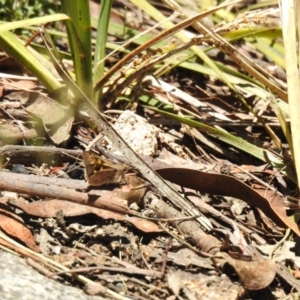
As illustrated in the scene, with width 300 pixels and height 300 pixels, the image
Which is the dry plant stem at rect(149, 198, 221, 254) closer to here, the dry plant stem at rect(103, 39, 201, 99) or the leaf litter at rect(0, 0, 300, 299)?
the leaf litter at rect(0, 0, 300, 299)

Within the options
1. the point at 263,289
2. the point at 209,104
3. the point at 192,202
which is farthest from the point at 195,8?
the point at 263,289

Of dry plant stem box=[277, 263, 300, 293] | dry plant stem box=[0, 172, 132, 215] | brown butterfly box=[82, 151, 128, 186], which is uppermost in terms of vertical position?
brown butterfly box=[82, 151, 128, 186]

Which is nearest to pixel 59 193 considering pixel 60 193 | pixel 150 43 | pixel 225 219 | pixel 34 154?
pixel 60 193

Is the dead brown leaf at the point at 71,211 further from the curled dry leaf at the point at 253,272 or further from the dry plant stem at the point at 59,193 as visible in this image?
the curled dry leaf at the point at 253,272

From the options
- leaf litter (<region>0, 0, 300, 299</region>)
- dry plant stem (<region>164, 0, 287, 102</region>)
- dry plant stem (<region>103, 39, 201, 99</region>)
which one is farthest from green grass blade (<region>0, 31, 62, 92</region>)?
dry plant stem (<region>164, 0, 287, 102</region>)

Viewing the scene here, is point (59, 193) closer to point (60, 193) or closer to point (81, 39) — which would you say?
point (60, 193)

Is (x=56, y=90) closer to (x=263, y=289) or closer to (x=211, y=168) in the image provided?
(x=211, y=168)
